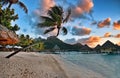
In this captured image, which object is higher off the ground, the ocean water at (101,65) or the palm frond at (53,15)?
the palm frond at (53,15)

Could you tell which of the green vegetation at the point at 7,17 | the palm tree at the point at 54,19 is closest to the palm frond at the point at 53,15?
the palm tree at the point at 54,19

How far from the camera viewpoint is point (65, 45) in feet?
411

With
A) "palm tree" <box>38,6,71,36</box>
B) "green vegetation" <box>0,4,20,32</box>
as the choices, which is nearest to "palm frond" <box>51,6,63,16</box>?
"palm tree" <box>38,6,71,36</box>

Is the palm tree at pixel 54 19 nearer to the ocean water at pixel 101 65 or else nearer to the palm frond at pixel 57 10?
the palm frond at pixel 57 10

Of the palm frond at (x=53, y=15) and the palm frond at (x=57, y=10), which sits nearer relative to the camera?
the palm frond at (x=53, y=15)

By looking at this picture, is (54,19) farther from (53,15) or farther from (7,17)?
(7,17)

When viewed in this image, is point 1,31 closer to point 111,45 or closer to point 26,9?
point 26,9

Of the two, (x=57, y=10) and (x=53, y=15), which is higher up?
(x=57, y=10)

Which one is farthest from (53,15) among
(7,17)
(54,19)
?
(7,17)

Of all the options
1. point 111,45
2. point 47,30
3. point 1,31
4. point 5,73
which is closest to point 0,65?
point 5,73

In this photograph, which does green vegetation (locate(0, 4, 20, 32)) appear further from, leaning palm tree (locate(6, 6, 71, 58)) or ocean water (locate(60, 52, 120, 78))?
ocean water (locate(60, 52, 120, 78))

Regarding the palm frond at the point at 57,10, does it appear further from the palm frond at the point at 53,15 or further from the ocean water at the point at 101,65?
the ocean water at the point at 101,65

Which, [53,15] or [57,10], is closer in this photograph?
[53,15]

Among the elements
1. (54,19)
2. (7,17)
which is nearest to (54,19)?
(54,19)
